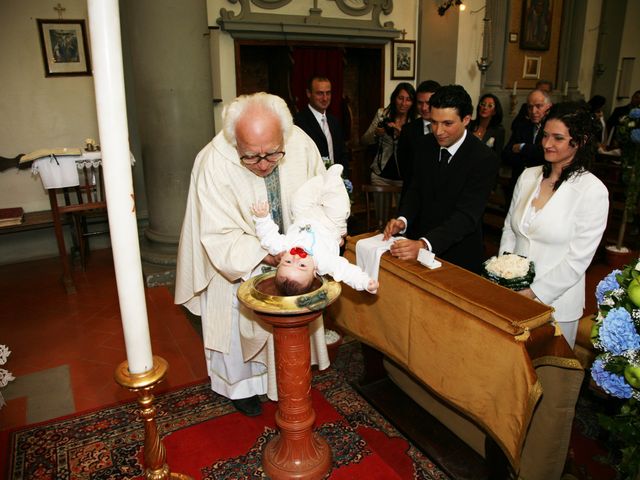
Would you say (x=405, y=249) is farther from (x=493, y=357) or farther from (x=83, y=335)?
(x=83, y=335)

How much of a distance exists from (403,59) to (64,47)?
4.97m

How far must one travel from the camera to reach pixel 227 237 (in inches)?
97.0

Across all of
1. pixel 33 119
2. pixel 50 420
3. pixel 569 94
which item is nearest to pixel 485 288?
pixel 50 420

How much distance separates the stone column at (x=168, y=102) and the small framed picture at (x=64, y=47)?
1.19 m

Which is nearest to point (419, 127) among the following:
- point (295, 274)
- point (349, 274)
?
point (349, 274)

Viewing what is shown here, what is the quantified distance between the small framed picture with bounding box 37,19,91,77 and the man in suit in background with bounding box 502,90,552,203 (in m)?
4.95

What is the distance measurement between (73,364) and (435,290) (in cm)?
284

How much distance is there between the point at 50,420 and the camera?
3.00m

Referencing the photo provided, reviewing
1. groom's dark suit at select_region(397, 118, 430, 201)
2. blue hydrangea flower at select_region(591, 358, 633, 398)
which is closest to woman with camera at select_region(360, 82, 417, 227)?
groom's dark suit at select_region(397, 118, 430, 201)

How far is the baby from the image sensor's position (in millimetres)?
1856

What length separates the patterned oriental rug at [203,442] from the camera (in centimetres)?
245

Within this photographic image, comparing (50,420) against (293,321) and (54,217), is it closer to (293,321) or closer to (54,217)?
(293,321)

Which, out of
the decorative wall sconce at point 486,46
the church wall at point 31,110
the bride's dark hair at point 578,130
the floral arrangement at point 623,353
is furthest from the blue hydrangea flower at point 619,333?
the decorative wall sconce at point 486,46

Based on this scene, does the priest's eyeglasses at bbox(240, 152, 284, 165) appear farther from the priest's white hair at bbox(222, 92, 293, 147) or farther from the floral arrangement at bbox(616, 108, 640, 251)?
the floral arrangement at bbox(616, 108, 640, 251)
